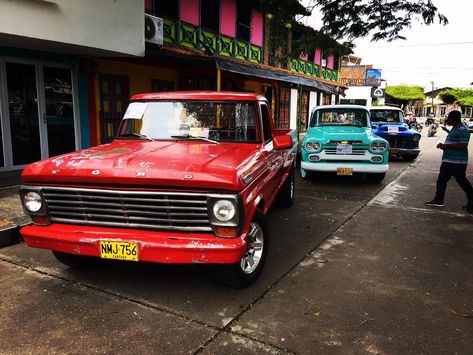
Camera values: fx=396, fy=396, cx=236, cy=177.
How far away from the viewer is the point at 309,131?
9.27 metres

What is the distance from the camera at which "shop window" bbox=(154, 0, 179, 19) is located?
1170cm

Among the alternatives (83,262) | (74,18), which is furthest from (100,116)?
(83,262)

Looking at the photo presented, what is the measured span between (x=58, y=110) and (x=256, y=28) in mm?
10541

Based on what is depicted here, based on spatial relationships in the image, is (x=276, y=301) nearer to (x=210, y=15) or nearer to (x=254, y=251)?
(x=254, y=251)

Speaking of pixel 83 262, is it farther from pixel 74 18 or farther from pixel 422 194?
pixel 422 194

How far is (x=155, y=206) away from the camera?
3.16 metres

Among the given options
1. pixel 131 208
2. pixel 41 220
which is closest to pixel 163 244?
Result: pixel 131 208

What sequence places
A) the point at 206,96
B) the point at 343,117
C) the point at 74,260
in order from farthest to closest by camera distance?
the point at 343,117 → the point at 206,96 → the point at 74,260

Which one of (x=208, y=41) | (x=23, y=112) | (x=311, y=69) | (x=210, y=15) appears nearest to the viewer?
(x=23, y=112)

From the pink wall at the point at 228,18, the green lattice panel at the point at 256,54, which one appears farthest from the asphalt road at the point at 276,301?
the green lattice panel at the point at 256,54

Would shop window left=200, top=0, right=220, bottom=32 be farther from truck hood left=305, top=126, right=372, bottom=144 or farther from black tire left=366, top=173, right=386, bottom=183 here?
black tire left=366, top=173, right=386, bottom=183

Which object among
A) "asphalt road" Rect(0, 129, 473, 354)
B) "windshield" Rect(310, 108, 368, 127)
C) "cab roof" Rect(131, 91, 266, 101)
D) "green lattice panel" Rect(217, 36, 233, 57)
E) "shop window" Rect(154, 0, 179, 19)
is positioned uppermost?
Result: "shop window" Rect(154, 0, 179, 19)

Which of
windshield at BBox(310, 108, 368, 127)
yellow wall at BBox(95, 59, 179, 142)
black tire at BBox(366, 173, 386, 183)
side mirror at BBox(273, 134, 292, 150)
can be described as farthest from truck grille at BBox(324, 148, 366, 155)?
yellow wall at BBox(95, 59, 179, 142)

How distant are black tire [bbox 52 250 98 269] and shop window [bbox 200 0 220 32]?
11.3 meters
